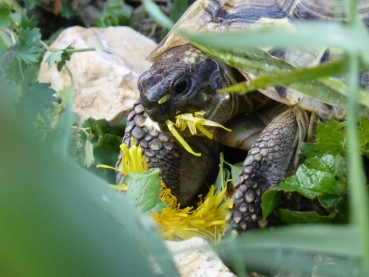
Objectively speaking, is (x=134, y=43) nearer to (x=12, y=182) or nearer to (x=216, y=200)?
(x=216, y=200)

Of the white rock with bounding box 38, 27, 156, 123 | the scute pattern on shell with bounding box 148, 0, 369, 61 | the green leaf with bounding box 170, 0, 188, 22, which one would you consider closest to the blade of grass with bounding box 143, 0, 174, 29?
the scute pattern on shell with bounding box 148, 0, 369, 61

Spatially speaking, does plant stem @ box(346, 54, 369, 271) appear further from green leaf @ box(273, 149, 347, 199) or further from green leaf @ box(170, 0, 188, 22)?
green leaf @ box(170, 0, 188, 22)

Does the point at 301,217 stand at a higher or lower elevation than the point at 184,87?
lower

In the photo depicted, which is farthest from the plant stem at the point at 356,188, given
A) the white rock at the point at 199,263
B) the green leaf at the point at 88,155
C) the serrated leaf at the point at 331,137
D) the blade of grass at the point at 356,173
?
the green leaf at the point at 88,155

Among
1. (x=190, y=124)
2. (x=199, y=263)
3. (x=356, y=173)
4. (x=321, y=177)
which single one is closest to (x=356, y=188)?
(x=356, y=173)

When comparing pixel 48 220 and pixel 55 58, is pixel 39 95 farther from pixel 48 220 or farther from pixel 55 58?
pixel 48 220

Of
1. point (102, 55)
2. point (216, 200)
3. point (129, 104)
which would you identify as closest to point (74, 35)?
point (102, 55)
